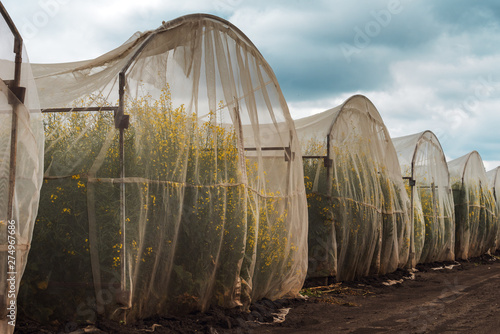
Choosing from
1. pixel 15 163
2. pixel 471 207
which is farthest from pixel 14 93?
pixel 471 207

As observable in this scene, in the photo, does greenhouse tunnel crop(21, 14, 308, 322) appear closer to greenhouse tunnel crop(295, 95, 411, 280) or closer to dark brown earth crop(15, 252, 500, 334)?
dark brown earth crop(15, 252, 500, 334)

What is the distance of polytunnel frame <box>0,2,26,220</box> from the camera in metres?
4.18

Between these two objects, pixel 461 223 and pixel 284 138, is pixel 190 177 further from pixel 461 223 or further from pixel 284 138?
pixel 461 223

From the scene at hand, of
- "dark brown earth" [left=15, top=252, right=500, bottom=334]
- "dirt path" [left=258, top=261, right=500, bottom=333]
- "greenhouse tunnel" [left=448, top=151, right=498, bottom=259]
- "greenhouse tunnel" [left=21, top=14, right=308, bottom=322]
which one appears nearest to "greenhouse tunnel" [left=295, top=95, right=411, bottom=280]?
"dark brown earth" [left=15, top=252, right=500, bottom=334]

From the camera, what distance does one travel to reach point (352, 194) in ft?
34.0

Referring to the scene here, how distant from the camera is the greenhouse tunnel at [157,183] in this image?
5.01 metres

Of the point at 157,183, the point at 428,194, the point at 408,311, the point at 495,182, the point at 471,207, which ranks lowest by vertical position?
the point at 408,311

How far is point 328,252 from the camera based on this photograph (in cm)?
950

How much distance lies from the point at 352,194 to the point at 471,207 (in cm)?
922

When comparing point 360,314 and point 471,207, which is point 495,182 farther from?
point 360,314

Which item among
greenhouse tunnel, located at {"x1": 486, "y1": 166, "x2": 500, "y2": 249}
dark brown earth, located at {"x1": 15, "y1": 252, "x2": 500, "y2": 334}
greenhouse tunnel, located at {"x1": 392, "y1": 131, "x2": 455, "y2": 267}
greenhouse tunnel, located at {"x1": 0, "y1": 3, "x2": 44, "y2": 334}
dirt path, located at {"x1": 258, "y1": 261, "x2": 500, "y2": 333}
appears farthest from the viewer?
greenhouse tunnel, located at {"x1": 486, "y1": 166, "x2": 500, "y2": 249}

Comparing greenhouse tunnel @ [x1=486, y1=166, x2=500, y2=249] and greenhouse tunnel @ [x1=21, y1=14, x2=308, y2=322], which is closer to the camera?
greenhouse tunnel @ [x1=21, y1=14, x2=308, y2=322]

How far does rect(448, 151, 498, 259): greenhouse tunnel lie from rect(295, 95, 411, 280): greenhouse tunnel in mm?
5753

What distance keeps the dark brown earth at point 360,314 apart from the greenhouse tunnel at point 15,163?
0.83 metres
